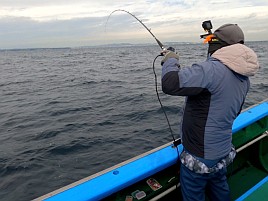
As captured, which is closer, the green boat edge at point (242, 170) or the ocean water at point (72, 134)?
the green boat edge at point (242, 170)

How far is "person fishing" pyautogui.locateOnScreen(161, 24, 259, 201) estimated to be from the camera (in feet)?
6.24

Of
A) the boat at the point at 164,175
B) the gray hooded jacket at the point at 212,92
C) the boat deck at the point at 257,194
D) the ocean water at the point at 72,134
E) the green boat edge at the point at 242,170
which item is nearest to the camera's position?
the gray hooded jacket at the point at 212,92

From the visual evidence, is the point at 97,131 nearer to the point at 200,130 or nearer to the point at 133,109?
the point at 133,109

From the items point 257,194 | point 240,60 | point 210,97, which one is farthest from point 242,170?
point 240,60

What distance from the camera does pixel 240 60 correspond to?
1.90 metres

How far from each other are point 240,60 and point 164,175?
63.1 inches

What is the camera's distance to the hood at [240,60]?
6.24 feet

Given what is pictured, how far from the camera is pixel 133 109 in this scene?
985 centimetres

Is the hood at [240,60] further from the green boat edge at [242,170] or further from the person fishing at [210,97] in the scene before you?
the green boat edge at [242,170]

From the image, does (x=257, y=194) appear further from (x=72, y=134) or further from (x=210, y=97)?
(x=72, y=134)

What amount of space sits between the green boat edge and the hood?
1.44m

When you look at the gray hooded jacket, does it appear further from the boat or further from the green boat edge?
the green boat edge

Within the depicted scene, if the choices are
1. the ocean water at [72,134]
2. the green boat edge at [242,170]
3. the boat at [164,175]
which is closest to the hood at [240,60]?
the boat at [164,175]

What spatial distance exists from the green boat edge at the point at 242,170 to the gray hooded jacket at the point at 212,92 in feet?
2.61
